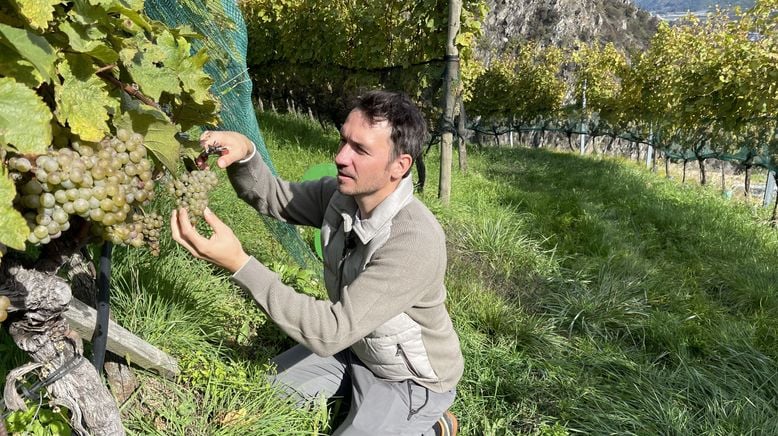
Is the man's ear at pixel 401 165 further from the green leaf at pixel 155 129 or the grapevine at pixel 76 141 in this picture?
the green leaf at pixel 155 129

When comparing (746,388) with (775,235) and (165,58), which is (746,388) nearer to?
(165,58)

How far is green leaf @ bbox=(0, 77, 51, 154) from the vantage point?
2.60 ft

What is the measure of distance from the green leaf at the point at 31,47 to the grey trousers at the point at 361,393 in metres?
1.73

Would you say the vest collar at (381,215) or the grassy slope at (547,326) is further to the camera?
the grassy slope at (547,326)

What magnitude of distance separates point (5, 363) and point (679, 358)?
11.3ft

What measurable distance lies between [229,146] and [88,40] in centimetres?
104

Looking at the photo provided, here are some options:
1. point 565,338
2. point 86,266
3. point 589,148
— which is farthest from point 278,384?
point 589,148

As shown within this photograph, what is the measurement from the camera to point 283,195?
242 centimetres

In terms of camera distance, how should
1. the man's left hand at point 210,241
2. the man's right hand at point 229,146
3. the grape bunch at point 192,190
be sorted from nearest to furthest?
the grape bunch at point 192,190 → the man's left hand at point 210,241 → the man's right hand at point 229,146

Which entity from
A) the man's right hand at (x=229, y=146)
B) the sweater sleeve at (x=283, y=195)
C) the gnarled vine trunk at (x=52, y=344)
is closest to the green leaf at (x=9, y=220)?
the gnarled vine trunk at (x=52, y=344)

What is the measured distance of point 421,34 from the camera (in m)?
6.93

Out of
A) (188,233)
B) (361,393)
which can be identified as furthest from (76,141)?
(361,393)

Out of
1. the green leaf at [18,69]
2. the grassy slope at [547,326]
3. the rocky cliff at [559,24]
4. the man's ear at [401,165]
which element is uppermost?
the rocky cliff at [559,24]

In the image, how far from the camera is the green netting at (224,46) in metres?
1.98
